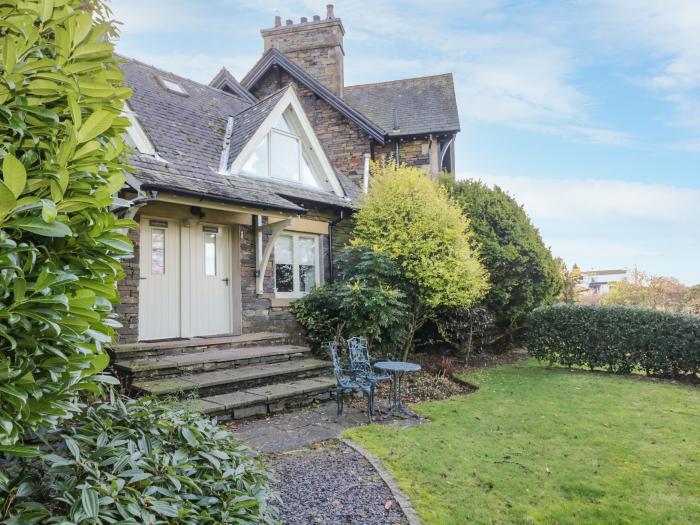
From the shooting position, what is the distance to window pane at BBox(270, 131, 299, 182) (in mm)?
10750

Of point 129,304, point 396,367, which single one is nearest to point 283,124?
point 129,304

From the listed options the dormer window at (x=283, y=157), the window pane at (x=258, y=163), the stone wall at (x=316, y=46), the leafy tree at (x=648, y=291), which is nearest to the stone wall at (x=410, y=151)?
the stone wall at (x=316, y=46)

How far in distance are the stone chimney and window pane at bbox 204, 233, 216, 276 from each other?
8.78 metres

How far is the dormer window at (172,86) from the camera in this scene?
37.9 ft

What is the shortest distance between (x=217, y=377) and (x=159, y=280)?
9.34 ft

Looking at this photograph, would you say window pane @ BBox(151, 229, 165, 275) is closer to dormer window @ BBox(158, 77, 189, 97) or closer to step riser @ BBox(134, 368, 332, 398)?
step riser @ BBox(134, 368, 332, 398)

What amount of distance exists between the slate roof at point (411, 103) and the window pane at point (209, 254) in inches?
313

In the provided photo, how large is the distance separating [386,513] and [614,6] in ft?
33.9

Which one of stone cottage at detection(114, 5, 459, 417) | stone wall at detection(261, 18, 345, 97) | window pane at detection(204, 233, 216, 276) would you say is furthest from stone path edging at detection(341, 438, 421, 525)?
stone wall at detection(261, 18, 345, 97)

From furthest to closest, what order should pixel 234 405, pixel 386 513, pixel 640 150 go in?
1. pixel 640 150
2. pixel 234 405
3. pixel 386 513

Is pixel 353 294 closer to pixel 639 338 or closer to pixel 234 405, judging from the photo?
pixel 234 405

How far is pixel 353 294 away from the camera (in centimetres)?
879

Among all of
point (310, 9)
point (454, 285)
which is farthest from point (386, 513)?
point (310, 9)

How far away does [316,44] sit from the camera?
15758mm
